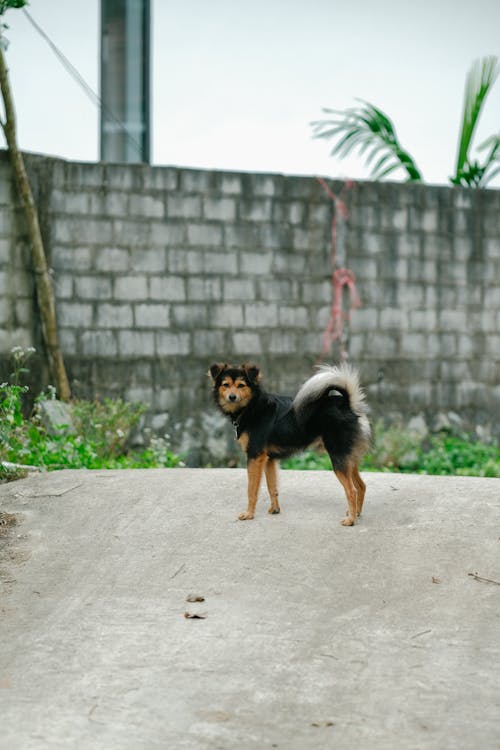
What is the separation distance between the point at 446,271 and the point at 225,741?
828 centimetres

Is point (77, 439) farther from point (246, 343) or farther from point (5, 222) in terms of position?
point (246, 343)

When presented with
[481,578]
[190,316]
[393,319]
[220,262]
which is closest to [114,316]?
[190,316]

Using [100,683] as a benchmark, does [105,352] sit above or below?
above

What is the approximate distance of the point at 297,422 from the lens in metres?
5.79

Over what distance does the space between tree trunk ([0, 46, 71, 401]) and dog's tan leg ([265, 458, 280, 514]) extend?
12.5 feet

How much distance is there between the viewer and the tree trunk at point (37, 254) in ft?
29.9

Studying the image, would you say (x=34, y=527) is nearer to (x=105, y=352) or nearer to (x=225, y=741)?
(x=225, y=741)

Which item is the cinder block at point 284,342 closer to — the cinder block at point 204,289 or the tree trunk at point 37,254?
the cinder block at point 204,289

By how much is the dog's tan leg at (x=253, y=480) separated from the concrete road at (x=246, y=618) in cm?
8

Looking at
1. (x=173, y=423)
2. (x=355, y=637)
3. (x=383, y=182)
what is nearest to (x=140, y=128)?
(x=383, y=182)

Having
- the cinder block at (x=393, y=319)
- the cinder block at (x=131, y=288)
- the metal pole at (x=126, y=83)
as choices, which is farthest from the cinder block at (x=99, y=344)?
the metal pole at (x=126, y=83)

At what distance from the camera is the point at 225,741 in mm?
3406

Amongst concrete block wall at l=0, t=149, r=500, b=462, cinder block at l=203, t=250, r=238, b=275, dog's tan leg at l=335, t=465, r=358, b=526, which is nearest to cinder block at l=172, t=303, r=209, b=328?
concrete block wall at l=0, t=149, r=500, b=462

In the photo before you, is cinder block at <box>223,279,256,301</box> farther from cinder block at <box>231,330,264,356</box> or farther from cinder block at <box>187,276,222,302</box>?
cinder block at <box>231,330,264,356</box>
